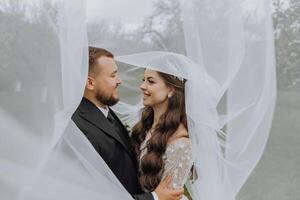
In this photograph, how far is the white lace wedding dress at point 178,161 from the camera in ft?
6.37

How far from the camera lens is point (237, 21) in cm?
154

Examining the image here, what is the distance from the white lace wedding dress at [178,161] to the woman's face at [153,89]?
0.22 m

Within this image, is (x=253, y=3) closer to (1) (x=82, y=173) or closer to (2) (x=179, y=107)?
(2) (x=179, y=107)

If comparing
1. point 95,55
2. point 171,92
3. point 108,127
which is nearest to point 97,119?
point 108,127

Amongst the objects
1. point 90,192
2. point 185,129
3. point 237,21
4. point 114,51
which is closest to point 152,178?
point 185,129

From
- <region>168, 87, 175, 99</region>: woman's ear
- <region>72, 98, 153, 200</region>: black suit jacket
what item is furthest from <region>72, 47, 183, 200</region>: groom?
<region>168, 87, 175, 99</region>: woman's ear

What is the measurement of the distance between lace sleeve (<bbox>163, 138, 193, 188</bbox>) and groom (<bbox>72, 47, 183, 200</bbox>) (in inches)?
1.4

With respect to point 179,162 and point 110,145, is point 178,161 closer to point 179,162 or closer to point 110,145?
point 179,162

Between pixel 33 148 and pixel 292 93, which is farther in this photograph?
pixel 292 93

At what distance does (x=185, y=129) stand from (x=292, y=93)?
560mm

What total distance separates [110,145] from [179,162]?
33 centimetres

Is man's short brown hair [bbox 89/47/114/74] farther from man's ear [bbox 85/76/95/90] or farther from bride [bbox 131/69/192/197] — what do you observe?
bride [bbox 131/69/192/197]

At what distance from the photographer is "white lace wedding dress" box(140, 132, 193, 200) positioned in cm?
194

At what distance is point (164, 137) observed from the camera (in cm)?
208
